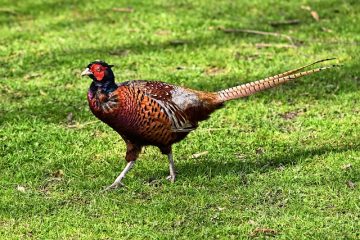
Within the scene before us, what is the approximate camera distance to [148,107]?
7258mm

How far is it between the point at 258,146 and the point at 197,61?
9.24 feet

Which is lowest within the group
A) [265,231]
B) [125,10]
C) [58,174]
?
[58,174]

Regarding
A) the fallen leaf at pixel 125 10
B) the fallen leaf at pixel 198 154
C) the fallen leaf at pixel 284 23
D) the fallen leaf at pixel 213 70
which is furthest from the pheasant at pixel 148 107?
the fallen leaf at pixel 125 10

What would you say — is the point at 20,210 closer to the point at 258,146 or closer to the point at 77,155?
the point at 77,155

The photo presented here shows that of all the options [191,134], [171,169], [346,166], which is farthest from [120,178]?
[346,166]

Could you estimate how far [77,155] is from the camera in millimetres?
8289

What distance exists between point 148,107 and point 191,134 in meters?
1.60

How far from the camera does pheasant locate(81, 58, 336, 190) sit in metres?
7.20

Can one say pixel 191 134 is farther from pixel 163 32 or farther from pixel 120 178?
pixel 163 32

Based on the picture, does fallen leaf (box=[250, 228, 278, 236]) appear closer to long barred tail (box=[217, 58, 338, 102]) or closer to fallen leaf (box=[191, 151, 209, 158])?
long barred tail (box=[217, 58, 338, 102])

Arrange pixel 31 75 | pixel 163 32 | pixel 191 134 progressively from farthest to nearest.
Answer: pixel 163 32 → pixel 31 75 → pixel 191 134

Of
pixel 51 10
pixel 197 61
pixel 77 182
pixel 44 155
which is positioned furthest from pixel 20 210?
pixel 51 10

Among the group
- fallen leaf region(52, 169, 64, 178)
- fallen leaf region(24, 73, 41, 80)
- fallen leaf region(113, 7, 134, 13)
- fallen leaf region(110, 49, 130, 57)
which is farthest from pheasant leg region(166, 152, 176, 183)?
fallen leaf region(113, 7, 134, 13)

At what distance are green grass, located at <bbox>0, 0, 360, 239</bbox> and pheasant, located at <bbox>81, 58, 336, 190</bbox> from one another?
44 cm
